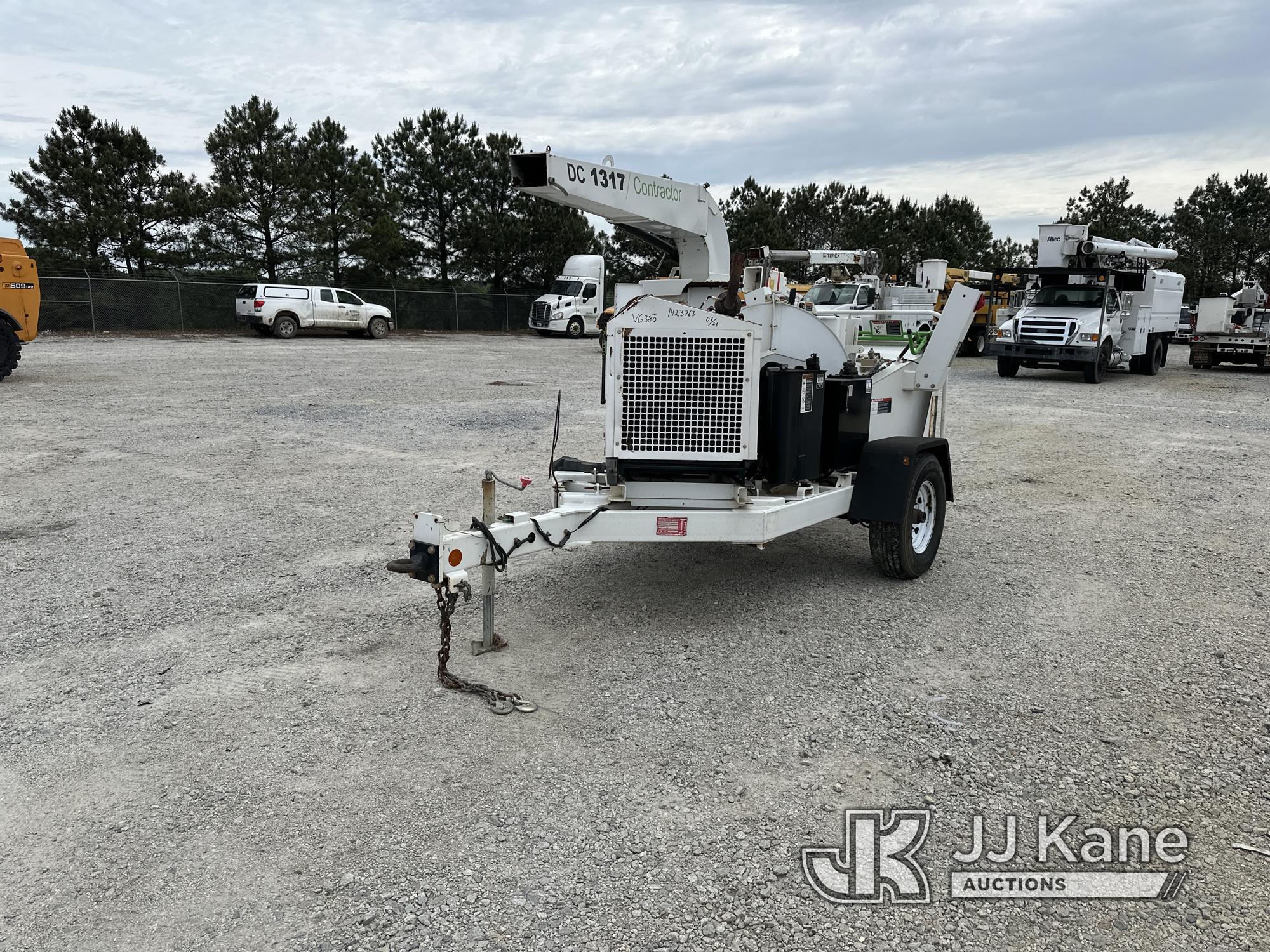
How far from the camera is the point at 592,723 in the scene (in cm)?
418

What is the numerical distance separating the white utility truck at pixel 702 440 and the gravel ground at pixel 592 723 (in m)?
0.58

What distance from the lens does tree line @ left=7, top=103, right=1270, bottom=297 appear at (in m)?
33.4

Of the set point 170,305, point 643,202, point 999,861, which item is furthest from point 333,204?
point 999,861

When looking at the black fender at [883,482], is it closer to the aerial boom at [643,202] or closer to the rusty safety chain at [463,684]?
the aerial boom at [643,202]

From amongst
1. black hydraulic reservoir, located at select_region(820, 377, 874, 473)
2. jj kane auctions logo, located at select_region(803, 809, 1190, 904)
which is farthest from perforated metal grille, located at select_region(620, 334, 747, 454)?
jj kane auctions logo, located at select_region(803, 809, 1190, 904)

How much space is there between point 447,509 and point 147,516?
245cm

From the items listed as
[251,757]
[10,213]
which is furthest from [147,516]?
[10,213]

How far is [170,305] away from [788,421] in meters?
32.2

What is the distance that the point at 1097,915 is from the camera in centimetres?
296

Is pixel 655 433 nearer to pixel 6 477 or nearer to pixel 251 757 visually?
pixel 251 757

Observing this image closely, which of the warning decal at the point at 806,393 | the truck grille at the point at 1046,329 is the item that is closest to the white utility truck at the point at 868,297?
the warning decal at the point at 806,393

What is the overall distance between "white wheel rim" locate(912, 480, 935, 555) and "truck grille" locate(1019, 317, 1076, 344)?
16.6 m

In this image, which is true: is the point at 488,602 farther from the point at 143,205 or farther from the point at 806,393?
the point at 143,205

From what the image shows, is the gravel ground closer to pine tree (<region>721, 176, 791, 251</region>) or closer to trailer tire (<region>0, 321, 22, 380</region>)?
trailer tire (<region>0, 321, 22, 380</region>)
